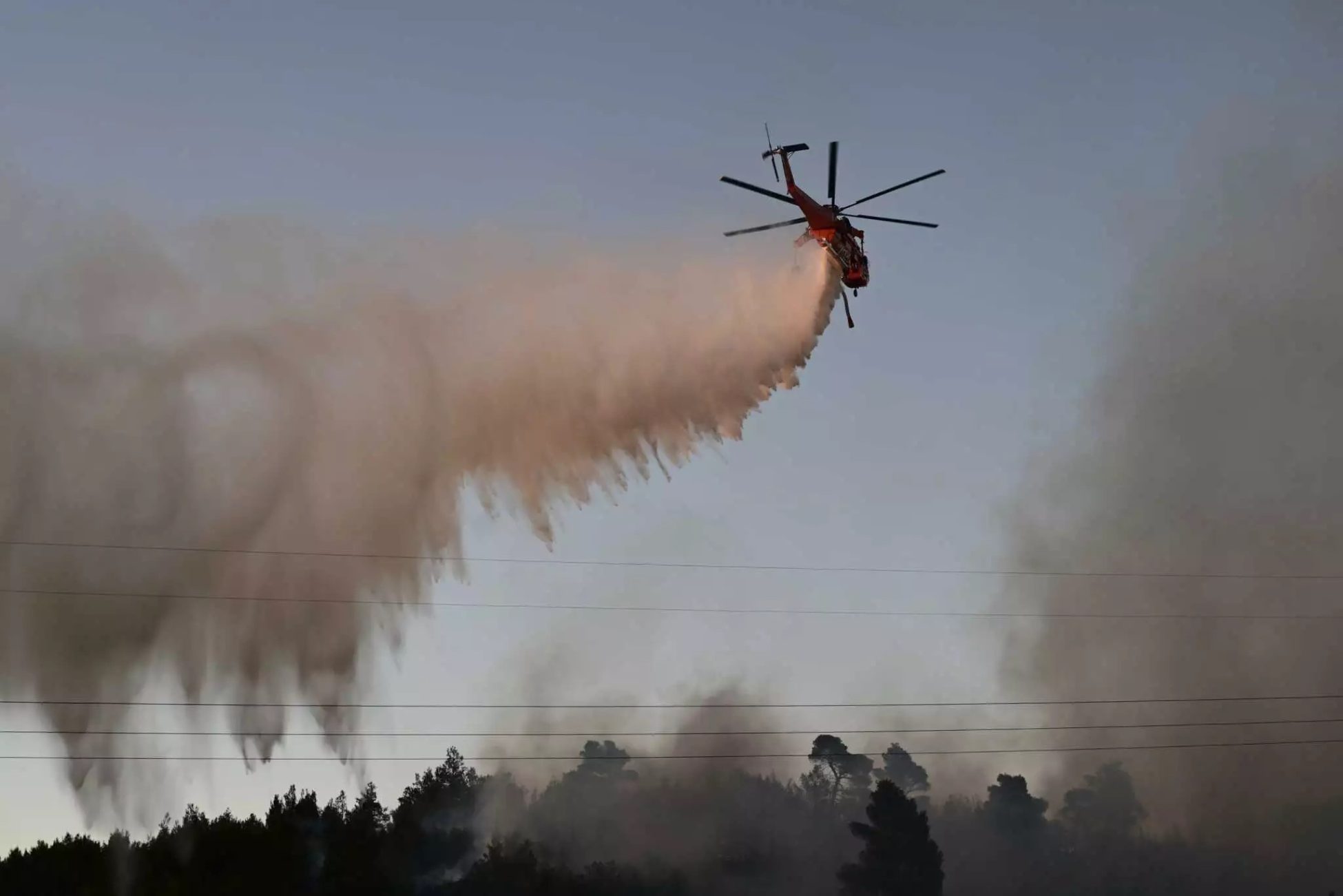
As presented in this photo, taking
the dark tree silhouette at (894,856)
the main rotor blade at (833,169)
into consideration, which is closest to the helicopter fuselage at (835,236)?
the main rotor blade at (833,169)

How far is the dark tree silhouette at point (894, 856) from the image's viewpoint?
138 m

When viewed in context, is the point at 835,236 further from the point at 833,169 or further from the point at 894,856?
the point at 894,856

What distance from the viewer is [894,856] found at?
453 feet

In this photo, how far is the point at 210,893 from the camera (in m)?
104

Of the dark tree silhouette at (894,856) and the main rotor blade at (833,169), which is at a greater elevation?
the main rotor blade at (833,169)

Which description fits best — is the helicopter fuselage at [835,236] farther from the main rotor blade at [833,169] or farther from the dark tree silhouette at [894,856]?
the dark tree silhouette at [894,856]

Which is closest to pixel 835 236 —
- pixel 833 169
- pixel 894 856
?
pixel 833 169

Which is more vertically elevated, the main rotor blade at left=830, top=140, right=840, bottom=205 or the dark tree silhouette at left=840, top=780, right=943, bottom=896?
the main rotor blade at left=830, top=140, right=840, bottom=205

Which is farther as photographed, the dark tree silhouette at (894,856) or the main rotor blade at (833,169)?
the dark tree silhouette at (894,856)

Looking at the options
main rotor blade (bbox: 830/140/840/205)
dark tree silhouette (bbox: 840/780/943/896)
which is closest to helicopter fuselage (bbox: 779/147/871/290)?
main rotor blade (bbox: 830/140/840/205)

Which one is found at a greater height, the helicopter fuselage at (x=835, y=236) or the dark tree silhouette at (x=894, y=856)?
the helicopter fuselage at (x=835, y=236)

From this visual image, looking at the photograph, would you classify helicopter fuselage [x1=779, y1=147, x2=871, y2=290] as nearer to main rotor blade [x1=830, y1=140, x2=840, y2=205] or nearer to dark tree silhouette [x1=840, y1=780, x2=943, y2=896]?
main rotor blade [x1=830, y1=140, x2=840, y2=205]

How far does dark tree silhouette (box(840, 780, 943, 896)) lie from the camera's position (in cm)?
13800

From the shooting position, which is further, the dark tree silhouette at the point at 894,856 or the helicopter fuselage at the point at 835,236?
the dark tree silhouette at the point at 894,856
